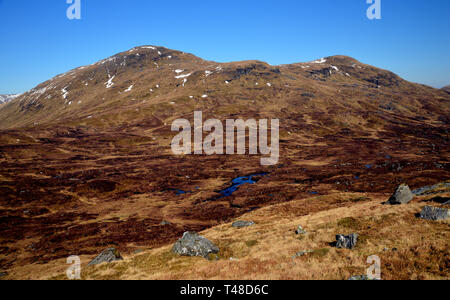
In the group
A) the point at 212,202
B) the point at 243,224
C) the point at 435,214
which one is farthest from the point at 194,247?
the point at 212,202

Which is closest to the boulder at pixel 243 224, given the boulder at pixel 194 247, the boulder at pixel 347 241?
the boulder at pixel 194 247

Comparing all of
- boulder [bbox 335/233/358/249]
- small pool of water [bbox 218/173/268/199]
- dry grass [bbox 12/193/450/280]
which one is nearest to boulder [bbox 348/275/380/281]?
dry grass [bbox 12/193/450/280]

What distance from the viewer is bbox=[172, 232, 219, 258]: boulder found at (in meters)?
21.4

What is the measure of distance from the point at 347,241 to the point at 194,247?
1334 cm

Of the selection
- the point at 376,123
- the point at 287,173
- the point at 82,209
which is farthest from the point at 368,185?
the point at 376,123

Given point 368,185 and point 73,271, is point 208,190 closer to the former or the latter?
point 368,185

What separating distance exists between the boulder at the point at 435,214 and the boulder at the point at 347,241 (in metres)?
7.36

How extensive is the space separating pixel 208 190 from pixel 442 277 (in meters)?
60.8

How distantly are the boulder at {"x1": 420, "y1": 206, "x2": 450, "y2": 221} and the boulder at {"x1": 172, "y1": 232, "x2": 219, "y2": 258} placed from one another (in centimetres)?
1940

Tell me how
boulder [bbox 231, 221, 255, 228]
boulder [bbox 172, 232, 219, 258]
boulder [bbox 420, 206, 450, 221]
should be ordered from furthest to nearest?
1. boulder [bbox 231, 221, 255, 228]
2. boulder [bbox 172, 232, 219, 258]
3. boulder [bbox 420, 206, 450, 221]

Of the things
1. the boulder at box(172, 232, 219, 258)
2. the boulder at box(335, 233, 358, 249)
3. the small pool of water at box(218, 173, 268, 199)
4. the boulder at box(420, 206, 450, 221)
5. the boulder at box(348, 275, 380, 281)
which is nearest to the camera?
the boulder at box(348, 275, 380, 281)

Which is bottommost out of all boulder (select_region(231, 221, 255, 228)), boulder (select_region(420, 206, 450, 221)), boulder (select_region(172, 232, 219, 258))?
boulder (select_region(231, 221, 255, 228))

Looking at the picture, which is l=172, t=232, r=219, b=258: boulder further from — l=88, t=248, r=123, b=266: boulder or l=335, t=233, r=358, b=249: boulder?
l=335, t=233, r=358, b=249: boulder

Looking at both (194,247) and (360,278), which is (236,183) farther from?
(360,278)
